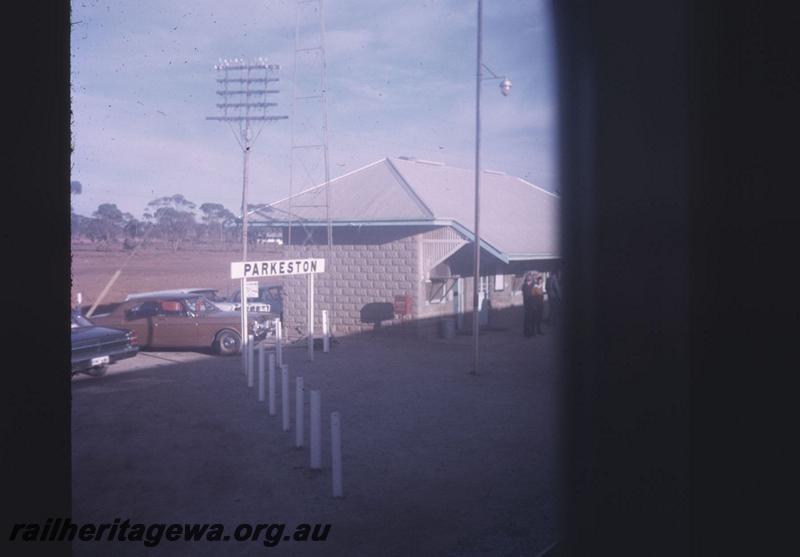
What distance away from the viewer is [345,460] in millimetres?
8320

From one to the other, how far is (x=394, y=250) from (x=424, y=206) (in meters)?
1.56

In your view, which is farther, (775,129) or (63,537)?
(775,129)

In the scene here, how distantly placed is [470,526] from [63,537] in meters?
3.61

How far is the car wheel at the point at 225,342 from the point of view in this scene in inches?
670

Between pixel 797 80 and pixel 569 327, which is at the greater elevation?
pixel 797 80

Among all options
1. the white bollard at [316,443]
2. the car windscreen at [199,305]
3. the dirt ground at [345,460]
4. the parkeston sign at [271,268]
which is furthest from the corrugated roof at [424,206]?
the white bollard at [316,443]

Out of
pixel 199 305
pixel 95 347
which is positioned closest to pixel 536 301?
pixel 199 305

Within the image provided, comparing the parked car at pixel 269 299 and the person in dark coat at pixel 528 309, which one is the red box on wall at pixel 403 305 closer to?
the person in dark coat at pixel 528 309

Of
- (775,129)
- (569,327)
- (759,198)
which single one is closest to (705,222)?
(759,198)

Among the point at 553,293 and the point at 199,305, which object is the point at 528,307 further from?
the point at 199,305

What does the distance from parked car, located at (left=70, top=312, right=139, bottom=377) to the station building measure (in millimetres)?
7522

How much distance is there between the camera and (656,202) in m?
4.38

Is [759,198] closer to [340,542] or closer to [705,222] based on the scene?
[705,222]

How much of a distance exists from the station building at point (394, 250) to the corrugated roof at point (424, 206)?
0.13ft
